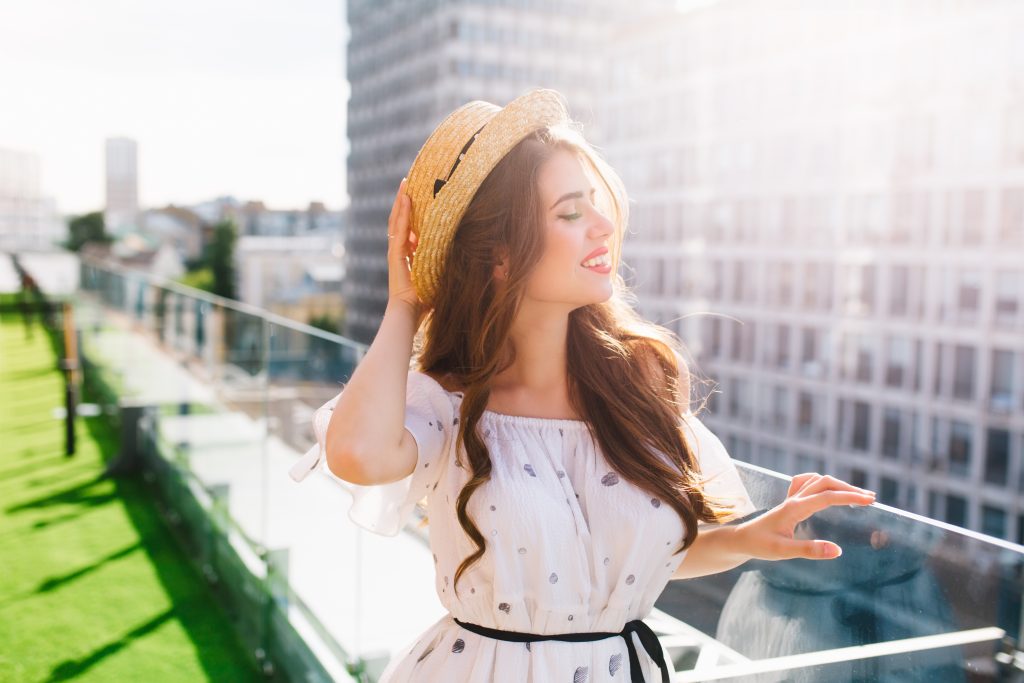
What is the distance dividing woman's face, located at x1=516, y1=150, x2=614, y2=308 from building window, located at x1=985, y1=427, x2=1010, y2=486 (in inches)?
1642

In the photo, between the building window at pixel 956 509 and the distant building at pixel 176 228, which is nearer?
the building window at pixel 956 509

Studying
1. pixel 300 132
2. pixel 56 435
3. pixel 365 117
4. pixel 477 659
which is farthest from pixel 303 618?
pixel 300 132

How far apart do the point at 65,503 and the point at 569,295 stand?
5151 mm

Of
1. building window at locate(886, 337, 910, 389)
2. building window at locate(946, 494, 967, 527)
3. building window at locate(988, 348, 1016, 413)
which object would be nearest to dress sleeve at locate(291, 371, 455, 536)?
building window at locate(988, 348, 1016, 413)

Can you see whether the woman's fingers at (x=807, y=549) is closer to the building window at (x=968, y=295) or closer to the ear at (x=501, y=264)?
the ear at (x=501, y=264)

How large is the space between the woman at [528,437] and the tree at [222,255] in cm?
8569

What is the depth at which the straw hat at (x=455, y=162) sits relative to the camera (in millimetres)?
1532

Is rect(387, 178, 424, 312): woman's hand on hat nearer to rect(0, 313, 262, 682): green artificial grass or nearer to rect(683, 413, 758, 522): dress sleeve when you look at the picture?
rect(683, 413, 758, 522): dress sleeve

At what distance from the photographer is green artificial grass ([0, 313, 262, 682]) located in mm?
3803

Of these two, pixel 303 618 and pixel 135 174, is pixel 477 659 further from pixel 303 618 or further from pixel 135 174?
pixel 135 174

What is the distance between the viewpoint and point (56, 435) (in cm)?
774

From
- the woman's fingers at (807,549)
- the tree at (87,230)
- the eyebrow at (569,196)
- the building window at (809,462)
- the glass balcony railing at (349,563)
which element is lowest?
the building window at (809,462)

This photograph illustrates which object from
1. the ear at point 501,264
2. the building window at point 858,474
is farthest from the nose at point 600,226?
the building window at point 858,474

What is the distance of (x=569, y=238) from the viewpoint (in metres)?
1.54
